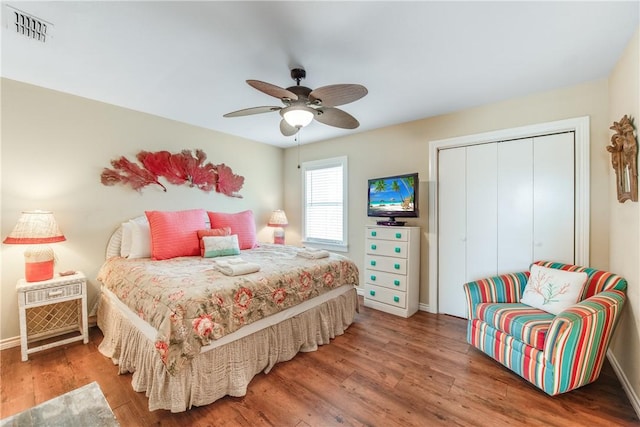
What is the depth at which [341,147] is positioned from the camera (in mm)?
4113

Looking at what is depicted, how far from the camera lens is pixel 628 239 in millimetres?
1823

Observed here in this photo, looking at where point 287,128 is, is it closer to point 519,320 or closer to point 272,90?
point 272,90

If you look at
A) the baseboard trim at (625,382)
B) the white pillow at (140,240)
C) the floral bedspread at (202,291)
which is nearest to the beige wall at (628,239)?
the baseboard trim at (625,382)

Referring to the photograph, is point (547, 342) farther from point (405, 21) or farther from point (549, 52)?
point (405, 21)

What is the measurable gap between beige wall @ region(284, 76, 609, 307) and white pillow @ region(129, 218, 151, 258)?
2386mm

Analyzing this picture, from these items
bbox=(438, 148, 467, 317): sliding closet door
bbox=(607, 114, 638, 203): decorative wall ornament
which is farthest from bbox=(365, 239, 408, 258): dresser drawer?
bbox=(607, 114, 638, 203): decorative wall ornament

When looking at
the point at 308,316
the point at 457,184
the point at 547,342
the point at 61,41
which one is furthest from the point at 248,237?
the point at 547,342

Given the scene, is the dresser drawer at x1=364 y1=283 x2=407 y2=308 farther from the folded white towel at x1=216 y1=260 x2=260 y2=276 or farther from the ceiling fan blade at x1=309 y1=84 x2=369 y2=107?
the ceiling fan blade at x1=309 y1=84 x2=369 y2=107

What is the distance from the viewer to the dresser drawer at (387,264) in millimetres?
3111

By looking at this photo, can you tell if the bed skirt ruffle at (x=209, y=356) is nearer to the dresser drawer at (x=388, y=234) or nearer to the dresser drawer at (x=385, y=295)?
the dresser drawer at (x=385, y=295)

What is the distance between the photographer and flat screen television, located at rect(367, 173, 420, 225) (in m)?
3.12

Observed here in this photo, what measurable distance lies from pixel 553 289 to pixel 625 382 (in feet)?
2.25

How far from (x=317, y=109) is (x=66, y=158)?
2580 mm

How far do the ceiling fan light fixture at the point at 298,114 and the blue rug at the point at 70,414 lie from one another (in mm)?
1958
